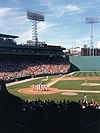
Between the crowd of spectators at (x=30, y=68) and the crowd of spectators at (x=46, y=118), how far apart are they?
48.9m

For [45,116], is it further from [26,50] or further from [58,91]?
[26,50]

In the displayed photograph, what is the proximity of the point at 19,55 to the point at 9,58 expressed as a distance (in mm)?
4124

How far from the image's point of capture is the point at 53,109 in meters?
20.8

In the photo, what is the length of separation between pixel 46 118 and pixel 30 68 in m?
62.3

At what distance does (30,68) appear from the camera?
82000mm

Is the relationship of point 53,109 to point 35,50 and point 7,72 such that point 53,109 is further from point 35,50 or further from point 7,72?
point 35,50

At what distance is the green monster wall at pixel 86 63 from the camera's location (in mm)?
96750

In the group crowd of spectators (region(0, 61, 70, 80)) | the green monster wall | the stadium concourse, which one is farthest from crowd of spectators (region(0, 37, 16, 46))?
the stadium concourse

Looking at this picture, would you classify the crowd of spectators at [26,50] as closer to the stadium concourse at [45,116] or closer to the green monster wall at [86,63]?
the green monster wall at [86,63]

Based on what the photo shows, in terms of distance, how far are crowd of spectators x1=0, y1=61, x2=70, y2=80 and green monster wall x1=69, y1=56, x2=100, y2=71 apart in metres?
5.77

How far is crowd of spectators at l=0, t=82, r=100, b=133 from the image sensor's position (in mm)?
17438

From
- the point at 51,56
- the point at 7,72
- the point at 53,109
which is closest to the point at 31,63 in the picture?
the point at 51,56

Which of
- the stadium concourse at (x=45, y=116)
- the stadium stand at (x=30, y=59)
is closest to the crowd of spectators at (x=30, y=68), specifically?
the stadium stand at (x=30, y=59)

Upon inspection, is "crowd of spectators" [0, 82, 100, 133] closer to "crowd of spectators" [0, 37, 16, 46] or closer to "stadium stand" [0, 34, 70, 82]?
"stadium stand" [0, 34, 70, 82]
